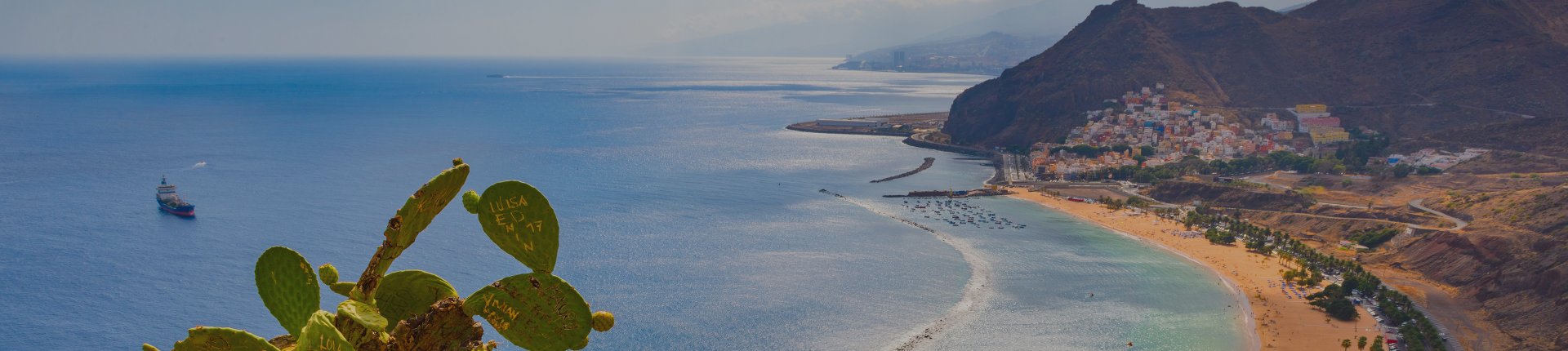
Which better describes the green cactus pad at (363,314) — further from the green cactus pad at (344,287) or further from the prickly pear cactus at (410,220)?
the green cactus pad at (344,287)

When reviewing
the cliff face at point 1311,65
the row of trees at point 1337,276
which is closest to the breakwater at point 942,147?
the cliff face at point 1311,65

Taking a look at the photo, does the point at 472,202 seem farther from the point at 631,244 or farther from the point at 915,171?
the point at 915,171

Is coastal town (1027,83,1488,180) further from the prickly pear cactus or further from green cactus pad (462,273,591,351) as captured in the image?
the prickly pear cactus

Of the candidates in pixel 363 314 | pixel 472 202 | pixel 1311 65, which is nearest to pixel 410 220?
pixel 472 202

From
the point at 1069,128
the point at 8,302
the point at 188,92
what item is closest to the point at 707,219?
the point at 8,302

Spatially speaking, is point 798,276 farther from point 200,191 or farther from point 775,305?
point 200,191

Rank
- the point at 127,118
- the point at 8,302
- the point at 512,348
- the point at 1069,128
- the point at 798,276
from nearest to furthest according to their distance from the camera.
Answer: the point at 512,348 → the point at 8,302 → the point at 798,276 → the point at 1069,128 → the point at 127,118
